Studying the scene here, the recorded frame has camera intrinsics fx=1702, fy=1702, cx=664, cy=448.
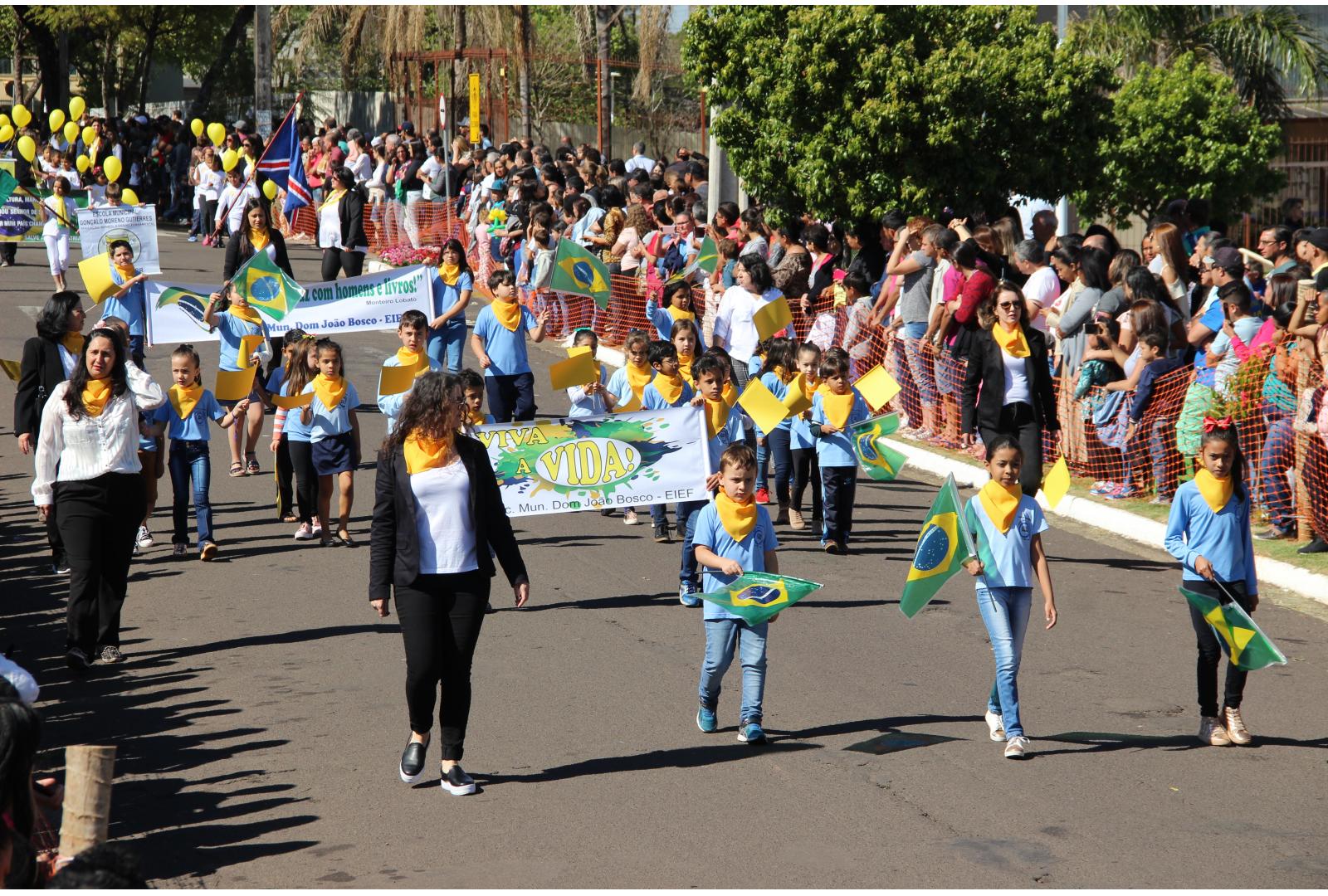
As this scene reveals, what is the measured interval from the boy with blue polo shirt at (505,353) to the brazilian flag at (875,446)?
3.06 m

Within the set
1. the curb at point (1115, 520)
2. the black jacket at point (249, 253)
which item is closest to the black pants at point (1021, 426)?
the curb at point (1115, 520)

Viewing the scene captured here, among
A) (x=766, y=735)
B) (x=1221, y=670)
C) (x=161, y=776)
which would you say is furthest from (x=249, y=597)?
(x=1221, y=670)

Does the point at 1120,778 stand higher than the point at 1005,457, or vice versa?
the point at 1005,457

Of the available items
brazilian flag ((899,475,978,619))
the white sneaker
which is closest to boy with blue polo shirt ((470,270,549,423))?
brazilian flag ((899,475,978,619))

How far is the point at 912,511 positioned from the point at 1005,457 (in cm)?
571

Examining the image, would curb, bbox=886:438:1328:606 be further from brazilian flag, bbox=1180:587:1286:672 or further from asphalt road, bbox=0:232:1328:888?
brazilian flag, bbox=1180:587:1286:672

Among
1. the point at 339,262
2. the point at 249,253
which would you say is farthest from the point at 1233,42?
the point at 249,253

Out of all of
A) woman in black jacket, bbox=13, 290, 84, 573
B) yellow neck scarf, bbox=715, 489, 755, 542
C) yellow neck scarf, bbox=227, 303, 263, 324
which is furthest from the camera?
yellow neck scarf, bbox=227, 303, 263, 324

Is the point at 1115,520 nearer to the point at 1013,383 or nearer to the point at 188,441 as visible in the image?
the point at 1013,383

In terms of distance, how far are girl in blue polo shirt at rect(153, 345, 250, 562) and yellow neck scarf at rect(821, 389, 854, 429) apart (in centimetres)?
425

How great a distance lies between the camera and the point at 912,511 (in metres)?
13.5

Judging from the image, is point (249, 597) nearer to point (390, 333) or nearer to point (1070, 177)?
point (1070, 177)

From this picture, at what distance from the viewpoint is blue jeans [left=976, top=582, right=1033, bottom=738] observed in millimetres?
7504

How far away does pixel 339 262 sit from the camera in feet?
71.1
